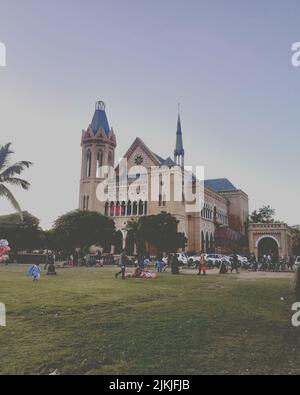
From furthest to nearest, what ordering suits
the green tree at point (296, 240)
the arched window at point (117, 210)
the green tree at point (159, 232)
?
the green tree at point (296, 240) < the arched window at point (117, 210) < the green tree at point (159, 232)

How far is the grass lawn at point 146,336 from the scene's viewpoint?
21.3ft

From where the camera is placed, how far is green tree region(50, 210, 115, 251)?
158 ft

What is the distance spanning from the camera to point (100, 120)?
68438 millimetres

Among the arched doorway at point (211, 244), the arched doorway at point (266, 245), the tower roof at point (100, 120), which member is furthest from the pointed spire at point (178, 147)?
the arched doorway at point (266, 245)

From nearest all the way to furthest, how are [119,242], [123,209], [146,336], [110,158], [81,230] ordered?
[146,336] → [81,230] → [119,242] → [123,209] → [110,158]

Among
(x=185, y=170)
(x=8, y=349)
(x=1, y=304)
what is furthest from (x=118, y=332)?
(x=185, y=170)

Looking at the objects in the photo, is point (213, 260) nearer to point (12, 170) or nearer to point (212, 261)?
point (212, 261)

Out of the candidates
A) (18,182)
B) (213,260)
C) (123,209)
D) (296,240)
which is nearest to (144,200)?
(123,209)

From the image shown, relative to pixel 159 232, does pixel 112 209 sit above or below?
above

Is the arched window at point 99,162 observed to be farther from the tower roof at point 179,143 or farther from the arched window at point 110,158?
the tower roof at point 179,143

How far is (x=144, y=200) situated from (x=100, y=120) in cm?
1932

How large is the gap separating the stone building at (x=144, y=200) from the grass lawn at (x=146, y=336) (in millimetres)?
42788
